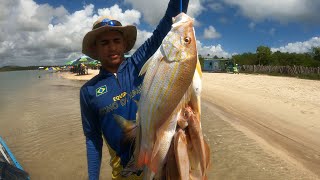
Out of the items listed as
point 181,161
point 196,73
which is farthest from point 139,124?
point 196,73

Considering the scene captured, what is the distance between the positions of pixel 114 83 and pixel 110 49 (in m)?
Result: 0.32

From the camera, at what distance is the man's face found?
2.84 metres

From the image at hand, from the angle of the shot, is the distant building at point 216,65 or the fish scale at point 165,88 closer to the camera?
the fish scale at point 165,88

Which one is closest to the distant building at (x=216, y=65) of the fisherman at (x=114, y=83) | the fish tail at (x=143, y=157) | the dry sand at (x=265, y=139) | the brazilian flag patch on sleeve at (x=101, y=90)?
the dry sand at (x=265, y=139)

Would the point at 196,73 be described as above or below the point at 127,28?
below

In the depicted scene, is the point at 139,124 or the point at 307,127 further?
the point at 307,127

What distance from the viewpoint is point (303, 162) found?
7020 millimetres

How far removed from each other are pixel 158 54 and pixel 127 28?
108 cm

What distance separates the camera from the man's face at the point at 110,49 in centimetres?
284

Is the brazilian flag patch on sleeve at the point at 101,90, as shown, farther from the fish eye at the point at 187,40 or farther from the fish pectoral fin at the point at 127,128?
the fish eye at the point at 187,40

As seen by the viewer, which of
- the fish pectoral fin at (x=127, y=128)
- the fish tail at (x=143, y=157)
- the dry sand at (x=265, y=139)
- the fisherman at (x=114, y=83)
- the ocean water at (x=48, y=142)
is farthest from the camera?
the ocean water at (x=48, y=142)

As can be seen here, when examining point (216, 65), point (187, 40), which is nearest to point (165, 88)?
point (187, 40)

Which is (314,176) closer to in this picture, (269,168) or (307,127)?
(269,168)

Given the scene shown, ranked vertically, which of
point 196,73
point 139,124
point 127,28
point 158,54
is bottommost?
point 139,124
